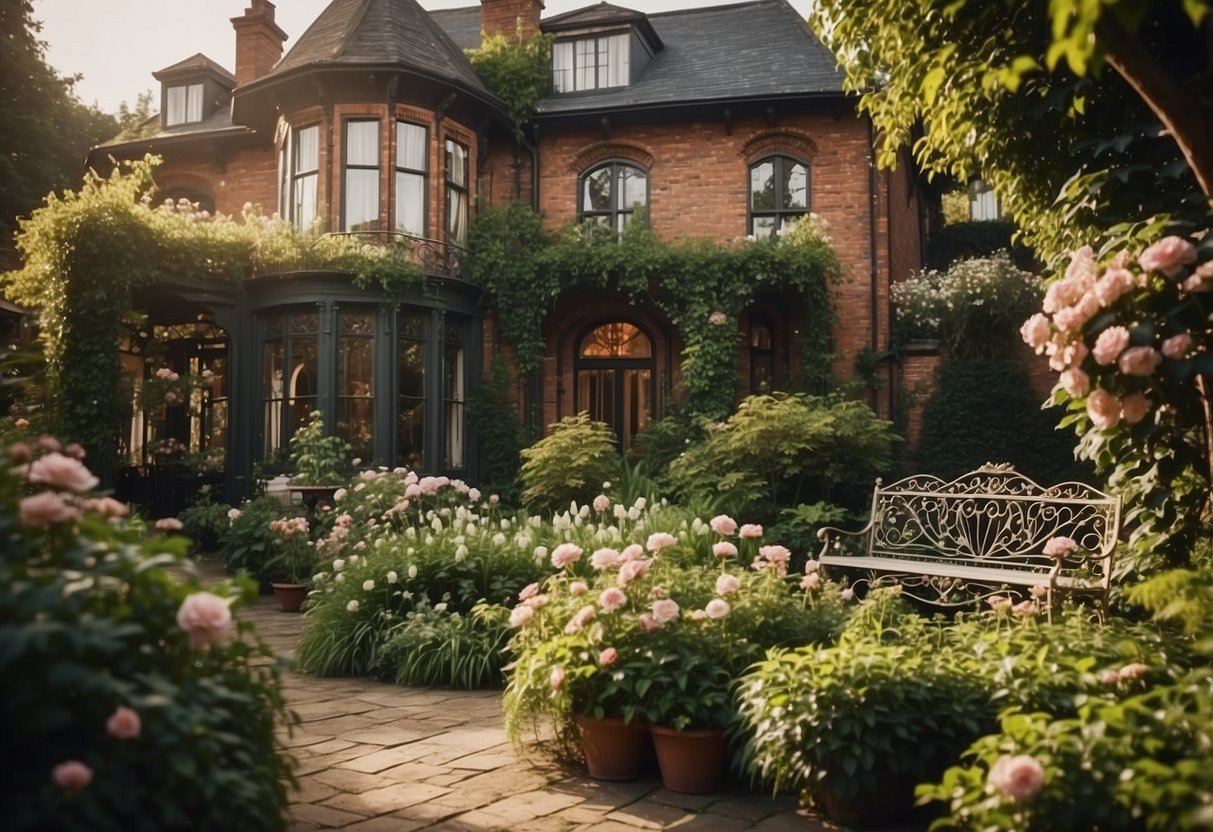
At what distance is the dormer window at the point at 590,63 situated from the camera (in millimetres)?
15547

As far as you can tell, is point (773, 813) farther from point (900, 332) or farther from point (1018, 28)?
point (900, 332)

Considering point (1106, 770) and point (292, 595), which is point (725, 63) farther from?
point (1106, 770)

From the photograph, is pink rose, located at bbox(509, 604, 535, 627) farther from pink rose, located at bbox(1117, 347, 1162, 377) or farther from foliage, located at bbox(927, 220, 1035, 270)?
foliage, located at bbox(927, 220, 1035, 270)

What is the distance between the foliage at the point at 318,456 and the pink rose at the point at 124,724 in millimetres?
9750

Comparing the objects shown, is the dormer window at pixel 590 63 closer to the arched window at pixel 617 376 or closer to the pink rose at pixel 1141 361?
the arched window at pixel 617 376

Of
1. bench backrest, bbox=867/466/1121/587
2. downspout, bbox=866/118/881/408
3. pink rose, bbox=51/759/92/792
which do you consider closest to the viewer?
pink rose, bbox=51/759/92/792

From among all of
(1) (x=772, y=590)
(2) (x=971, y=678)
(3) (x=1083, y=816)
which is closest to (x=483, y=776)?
(1) (x=772, y=590)

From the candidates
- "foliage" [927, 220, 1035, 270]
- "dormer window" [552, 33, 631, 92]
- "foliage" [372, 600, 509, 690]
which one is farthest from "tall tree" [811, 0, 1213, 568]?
"foliage" [927, 220, 1035, 270]

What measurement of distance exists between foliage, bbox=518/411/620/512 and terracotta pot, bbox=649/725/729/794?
710cm

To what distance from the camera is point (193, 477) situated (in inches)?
549

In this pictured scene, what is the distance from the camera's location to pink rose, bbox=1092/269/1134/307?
3.79m

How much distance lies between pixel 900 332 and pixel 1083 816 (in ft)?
39.2

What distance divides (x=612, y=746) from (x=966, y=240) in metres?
17.7

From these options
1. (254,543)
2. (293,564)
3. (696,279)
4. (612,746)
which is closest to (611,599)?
(612,746)
